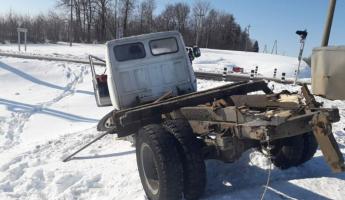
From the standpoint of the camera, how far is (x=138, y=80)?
8242mm

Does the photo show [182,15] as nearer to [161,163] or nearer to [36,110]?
[36,110]

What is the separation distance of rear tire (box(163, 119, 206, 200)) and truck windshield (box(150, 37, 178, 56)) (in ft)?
11.7

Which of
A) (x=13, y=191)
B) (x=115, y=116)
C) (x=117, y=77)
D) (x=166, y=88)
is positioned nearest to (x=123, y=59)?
(x=117, y=77)

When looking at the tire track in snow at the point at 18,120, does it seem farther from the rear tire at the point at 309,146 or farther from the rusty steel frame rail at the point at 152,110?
the rear tire at the point at 309,146

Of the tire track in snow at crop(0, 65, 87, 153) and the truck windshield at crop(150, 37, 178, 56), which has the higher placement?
the truck windshield at crop(150, 37, 178, 56)

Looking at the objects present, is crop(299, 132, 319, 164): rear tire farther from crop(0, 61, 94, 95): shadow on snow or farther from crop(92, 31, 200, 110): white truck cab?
crop(0, 61, 94, 95): shadow on snow

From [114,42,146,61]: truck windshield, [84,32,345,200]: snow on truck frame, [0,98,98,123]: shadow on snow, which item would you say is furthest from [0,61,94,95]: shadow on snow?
[84,32,345,200]: snow on truck frame

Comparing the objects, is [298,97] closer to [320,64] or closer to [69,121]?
[320,64]

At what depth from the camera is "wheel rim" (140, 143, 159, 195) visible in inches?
213

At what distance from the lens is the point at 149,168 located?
18.2 ft

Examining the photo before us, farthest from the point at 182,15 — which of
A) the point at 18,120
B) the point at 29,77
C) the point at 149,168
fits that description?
the point at 149,168

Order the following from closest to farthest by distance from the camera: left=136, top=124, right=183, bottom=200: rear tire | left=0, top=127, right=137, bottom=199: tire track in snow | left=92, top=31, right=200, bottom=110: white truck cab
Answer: left=136, top=124, right=183, bottom=200: rear tire < left=0, top=127, right=137, bottom=199: tire track in snow < left=92, top=31, right=200, bottom=110: white truck cab

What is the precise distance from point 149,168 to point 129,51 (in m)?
3.32

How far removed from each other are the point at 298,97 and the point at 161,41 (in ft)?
12.3
